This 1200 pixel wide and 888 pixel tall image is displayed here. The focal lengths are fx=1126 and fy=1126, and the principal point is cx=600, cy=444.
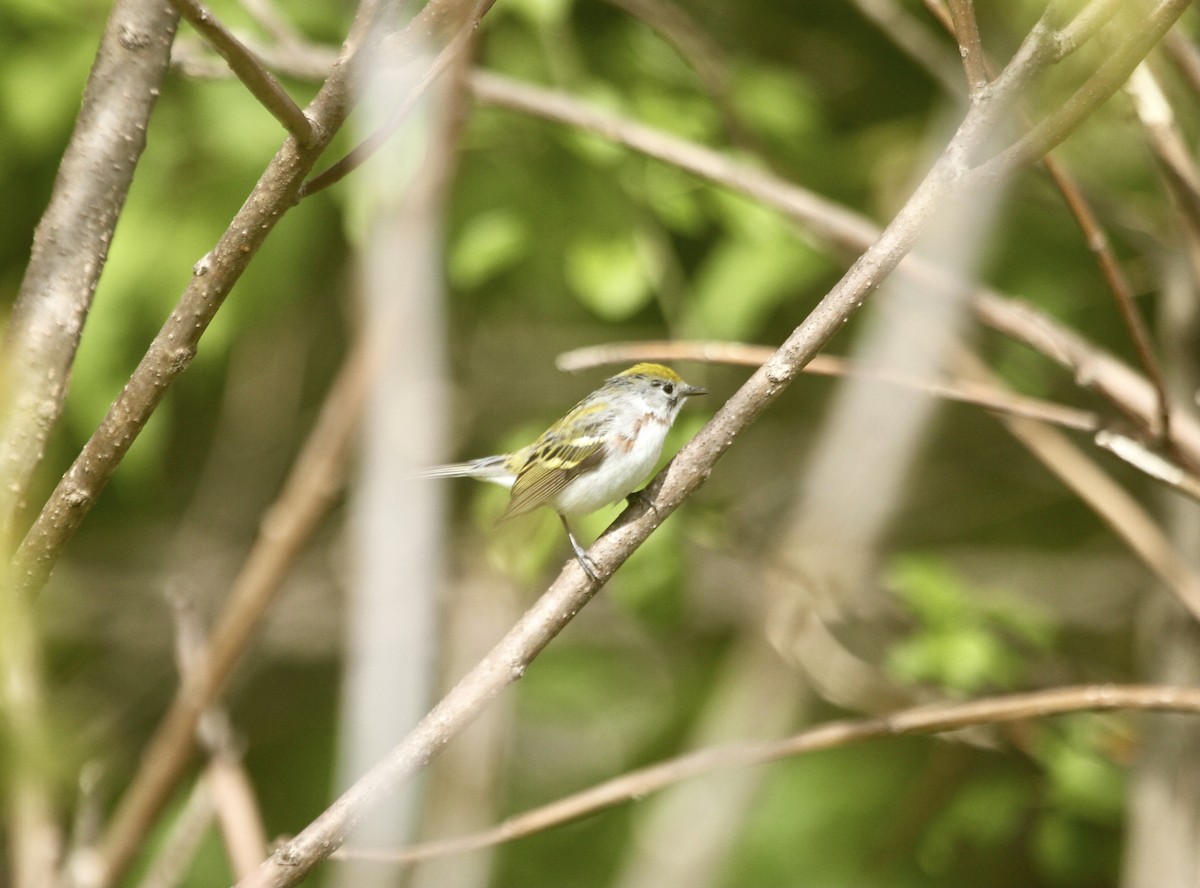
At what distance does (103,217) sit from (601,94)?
154cm

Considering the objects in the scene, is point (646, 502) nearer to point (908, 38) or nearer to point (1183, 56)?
point (1183, 56)

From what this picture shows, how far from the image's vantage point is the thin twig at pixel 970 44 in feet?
4.49

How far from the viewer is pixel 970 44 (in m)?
1.40

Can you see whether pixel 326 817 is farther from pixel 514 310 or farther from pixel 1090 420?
pixel 514 310

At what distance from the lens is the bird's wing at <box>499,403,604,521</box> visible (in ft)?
8.91

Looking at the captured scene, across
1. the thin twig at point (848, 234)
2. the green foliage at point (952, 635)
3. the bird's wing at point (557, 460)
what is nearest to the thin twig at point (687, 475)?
the thin twig at point (848, 234)

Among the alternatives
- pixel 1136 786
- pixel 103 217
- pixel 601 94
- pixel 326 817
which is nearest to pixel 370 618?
pixel 326 817

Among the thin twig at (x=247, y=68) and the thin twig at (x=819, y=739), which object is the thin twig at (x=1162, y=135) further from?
the thin twig at (x=247, y=68)

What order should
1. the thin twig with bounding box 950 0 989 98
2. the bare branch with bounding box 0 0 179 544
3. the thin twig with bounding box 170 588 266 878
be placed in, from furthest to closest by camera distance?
the thin twig with bounding box 170 588 266 878
the bare branch with bounding box 0 0 179 544
the thin twig with bounding box 950 0 989 98

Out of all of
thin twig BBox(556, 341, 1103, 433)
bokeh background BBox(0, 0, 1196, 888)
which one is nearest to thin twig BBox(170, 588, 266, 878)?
bokeh background BBox(0, 0, 1196, 888)

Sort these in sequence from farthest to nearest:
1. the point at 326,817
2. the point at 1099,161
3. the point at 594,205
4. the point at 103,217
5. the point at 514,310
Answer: the point at 514,310 → the point at 1099,161 → the point at 594,205 → the point at 103,217 → the point at 326,817

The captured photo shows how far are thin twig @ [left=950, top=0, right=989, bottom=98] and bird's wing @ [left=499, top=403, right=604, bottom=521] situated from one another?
1.49 metres

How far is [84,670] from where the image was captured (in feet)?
16.1

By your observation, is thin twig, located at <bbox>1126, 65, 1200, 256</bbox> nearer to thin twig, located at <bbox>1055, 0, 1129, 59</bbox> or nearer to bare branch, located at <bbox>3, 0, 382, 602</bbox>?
thin twig, located at <bbox>1055, 0, 1129, 59</bbox>
